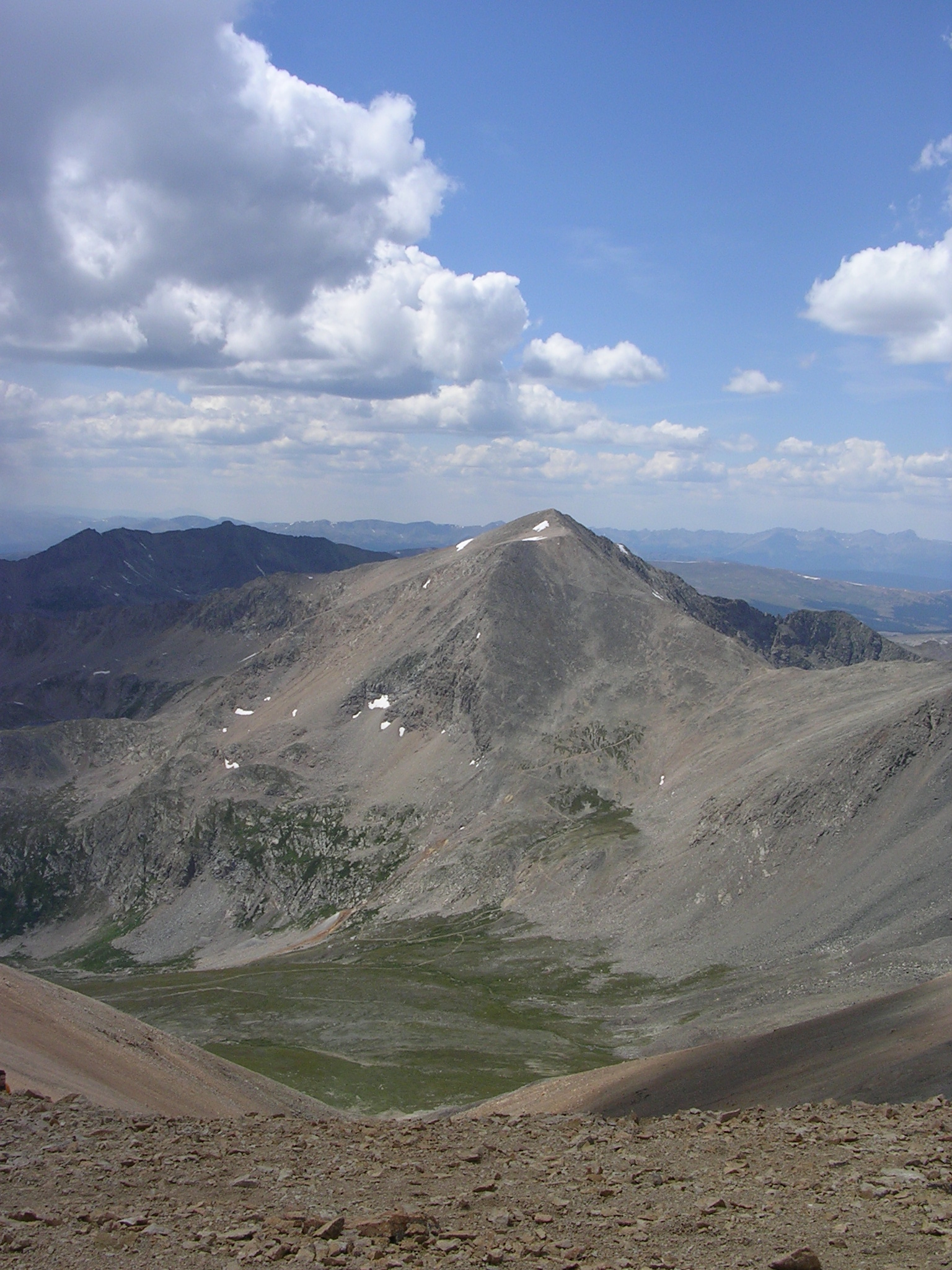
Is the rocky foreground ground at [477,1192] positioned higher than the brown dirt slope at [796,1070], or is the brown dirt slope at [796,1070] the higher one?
the rocky foreground ground at [477,1192]

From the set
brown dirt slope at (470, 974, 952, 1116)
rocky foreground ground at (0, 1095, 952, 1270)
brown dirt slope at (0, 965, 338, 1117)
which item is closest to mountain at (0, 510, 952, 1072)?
brown dirt slope at (470, 974, 952, 1116)

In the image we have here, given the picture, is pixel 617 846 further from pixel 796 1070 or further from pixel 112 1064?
pixel 112 1064

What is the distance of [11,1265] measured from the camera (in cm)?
1584

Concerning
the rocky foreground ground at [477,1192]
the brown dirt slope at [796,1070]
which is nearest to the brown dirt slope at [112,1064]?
the rocky foreground ground at [477,1192]

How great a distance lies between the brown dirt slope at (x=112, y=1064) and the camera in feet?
114

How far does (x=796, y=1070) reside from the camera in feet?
144

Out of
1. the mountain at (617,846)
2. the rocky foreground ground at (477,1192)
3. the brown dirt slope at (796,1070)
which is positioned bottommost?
the mountain at (617,846)

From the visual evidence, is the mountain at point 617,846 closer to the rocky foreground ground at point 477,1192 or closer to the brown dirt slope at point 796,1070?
the brown dirt slope at point 796,1070

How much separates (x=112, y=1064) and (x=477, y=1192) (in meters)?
26.4

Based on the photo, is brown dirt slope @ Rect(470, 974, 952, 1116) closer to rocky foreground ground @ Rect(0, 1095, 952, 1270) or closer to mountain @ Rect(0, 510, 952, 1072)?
rocky foreground ground @ Rect(0, 1095, 952, 1270)

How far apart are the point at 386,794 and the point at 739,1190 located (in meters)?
170

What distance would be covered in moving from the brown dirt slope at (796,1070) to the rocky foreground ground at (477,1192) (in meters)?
11.1

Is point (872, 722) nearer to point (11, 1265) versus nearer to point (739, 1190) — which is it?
point (739, 1190)

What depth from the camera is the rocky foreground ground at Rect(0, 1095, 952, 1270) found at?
16781 mm
